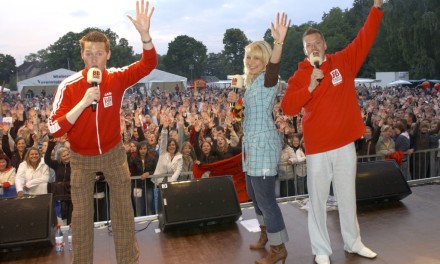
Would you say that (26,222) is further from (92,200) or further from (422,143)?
(422,143)

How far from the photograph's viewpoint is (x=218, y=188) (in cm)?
459

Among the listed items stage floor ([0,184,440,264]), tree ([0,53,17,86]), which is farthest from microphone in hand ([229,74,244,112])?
tree ([0,53,17,86])

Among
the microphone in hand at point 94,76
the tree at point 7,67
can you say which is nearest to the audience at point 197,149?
the microphone in hand at point 94,76

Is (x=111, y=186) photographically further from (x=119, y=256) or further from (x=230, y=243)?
(x=230, y=243)

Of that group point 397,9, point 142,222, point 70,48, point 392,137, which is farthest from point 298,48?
point 142,222

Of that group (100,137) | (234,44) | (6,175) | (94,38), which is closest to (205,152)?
(6,175)

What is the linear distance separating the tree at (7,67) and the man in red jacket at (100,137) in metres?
95.3

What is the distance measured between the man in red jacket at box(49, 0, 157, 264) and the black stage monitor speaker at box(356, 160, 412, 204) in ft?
9.68

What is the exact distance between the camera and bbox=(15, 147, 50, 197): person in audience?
5.59 m

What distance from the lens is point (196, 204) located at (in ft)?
14.5

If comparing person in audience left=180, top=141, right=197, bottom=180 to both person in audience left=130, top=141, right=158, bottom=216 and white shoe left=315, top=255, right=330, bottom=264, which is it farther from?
white shoe left=315, top=255, right=330, bottom=264

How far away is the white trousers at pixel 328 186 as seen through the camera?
3305mm

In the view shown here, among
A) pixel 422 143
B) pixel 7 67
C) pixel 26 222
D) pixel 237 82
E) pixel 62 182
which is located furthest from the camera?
pixel 7 67

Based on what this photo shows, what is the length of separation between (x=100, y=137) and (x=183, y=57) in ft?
286
